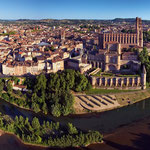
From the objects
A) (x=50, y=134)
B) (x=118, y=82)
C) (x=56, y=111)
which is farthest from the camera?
(x=118, y=82)

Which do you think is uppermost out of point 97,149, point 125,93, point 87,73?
point 87,73

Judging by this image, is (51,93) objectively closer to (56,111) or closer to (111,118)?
(56,111)

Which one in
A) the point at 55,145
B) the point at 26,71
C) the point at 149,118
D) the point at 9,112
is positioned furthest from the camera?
the point at 26,71

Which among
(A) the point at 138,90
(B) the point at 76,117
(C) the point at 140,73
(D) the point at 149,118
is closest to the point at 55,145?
(B) the point at 76,117

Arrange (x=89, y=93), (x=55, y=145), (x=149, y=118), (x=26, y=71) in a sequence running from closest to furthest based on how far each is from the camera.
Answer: (x=55, y=145) → (x=149, y=118) → (x=89, y=93) → (x=26, y=71)

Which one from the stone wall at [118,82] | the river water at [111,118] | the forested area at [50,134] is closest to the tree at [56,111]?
the river water at [111,118]

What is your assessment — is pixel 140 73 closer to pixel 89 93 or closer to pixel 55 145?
pixel 89 93

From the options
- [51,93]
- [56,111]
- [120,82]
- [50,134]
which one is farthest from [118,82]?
[50,134]
